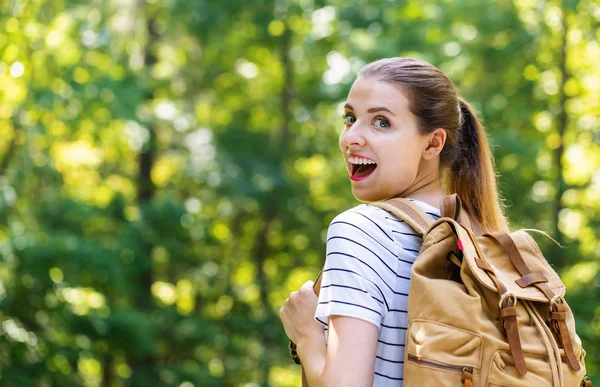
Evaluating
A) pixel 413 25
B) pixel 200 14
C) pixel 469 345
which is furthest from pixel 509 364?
pixel 200 14

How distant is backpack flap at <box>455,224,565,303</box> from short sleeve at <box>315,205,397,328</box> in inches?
6.2

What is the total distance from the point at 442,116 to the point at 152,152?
9862 millimetres

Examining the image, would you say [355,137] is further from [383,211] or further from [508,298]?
[508,298]

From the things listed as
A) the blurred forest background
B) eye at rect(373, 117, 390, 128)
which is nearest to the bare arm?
eye at rect(373, 117, 390, 128)

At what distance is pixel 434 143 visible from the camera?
1803 mm

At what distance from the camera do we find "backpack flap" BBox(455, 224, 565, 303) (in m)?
1.44

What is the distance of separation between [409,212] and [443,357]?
0.35 meters

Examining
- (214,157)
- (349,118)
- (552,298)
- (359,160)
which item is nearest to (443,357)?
(552,298)

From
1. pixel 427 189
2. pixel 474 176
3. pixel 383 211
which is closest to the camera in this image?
pixel 383 211

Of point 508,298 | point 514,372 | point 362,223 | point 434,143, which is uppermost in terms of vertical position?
point 434,143

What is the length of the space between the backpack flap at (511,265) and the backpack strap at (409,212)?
0.36 feet

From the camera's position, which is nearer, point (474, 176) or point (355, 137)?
point (355, 137)

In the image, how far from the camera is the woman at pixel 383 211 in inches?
58.2

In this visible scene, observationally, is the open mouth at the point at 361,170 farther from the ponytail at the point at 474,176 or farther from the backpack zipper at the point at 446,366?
the backpack zipper at the point at 446,366
